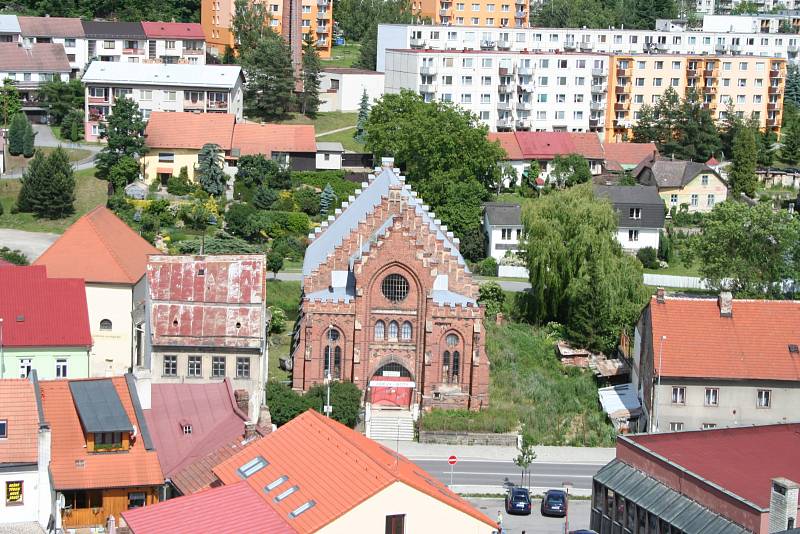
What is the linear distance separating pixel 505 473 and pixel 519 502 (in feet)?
21.4

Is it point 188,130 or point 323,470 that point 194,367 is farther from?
point 188,130

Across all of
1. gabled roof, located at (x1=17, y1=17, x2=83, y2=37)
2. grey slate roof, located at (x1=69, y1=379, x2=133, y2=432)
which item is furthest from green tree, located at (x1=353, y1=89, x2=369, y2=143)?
grey slate roof, located at (x1=69, y1=379, x2=133, y2=432)

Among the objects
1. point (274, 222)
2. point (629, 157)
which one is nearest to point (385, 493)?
point (274, 222)

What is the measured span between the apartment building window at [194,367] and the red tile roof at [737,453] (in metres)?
25.7

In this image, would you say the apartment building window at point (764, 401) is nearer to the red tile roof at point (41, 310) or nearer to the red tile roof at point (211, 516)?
the red tile roof at point (211, 516)

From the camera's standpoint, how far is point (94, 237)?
8900cm

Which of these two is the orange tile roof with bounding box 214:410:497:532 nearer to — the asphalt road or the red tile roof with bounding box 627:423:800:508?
the red tile roof with bounding box 627:423:800:508

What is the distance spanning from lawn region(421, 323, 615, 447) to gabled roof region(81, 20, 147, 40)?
70656 mm

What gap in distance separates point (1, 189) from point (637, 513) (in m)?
71.1

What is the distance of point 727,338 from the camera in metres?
82.3

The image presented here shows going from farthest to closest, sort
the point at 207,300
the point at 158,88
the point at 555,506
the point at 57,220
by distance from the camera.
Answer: the point at 158,88, the point at 57,220, the point at 207,300, the point at 555,506

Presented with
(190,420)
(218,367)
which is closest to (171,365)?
(218,367)

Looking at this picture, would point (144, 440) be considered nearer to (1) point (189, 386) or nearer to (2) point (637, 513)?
(1) point (189, 386)

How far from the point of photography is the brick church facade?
3324 inches
